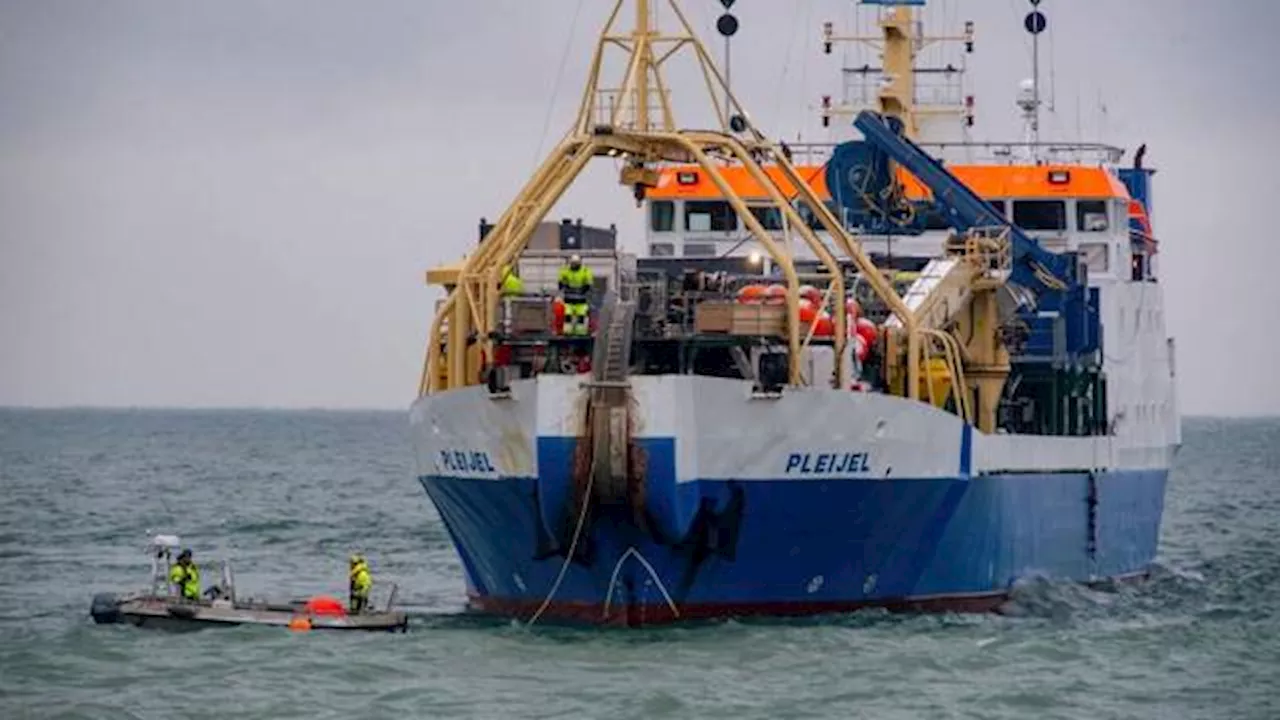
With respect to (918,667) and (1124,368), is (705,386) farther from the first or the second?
(1124,368)

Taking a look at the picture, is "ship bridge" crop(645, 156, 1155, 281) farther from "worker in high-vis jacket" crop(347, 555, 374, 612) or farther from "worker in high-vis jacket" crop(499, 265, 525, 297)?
"worker in high-vis jacket" crop(347, 555, 374, 612)

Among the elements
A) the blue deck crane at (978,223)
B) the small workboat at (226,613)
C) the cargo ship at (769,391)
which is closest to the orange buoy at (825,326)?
the cargo ship at (769,391)

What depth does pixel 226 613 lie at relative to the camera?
42344 mm

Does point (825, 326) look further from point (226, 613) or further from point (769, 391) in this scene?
point (226, 613)

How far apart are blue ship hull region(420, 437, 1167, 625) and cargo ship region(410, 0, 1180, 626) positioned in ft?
0.14

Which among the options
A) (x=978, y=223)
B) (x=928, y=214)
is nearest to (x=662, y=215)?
(x=928, y=214)

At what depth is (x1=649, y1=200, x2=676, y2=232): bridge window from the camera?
2122 inches

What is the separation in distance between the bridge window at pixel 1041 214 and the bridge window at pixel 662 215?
637 cm

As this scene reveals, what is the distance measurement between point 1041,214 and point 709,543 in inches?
669

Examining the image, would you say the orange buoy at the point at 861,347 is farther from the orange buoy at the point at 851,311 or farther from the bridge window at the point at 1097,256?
the bridge window at the point at 1097,256

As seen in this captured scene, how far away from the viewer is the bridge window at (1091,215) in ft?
181

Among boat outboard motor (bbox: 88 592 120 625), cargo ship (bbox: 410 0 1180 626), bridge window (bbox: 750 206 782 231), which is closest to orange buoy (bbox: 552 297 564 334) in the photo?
cargo ship (bbox: 410 0 1180 626)

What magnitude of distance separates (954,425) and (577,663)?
8210mm

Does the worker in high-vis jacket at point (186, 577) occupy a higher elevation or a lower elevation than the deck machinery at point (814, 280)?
lower
